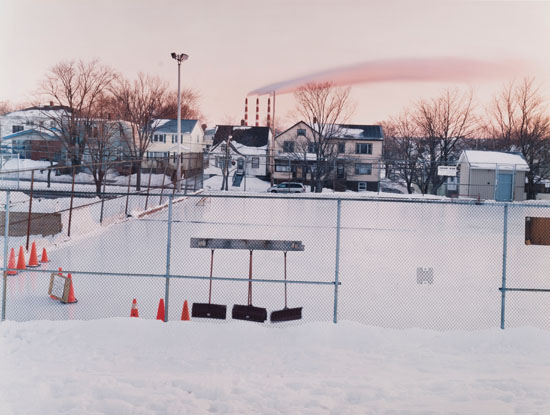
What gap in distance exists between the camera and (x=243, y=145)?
59969mm

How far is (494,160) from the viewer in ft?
117

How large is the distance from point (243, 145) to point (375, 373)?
54989 mm

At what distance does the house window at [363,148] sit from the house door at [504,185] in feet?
67.2

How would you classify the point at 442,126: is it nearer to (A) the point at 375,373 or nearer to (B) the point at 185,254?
(B) the point at 185,254

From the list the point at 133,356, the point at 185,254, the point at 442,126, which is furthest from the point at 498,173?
the point at 133,356

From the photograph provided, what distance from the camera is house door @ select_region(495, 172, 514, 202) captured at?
34375mm

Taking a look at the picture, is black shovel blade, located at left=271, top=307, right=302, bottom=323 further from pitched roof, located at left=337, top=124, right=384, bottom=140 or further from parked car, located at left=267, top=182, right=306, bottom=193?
pitched roof, located at left=337, top=124, right=384, bottom=140

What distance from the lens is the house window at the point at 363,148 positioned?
54031 millimetres

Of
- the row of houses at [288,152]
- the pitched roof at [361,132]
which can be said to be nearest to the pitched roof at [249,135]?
the row of houses at [288,152]

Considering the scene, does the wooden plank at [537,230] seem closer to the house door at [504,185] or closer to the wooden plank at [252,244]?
the wooden plank at [252,244]

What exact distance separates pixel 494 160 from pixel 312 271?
28079mm

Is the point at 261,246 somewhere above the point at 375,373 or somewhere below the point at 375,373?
above

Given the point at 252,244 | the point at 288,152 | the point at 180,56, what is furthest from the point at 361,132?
the point at 252,244

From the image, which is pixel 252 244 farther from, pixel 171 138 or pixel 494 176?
pixel 171 138
